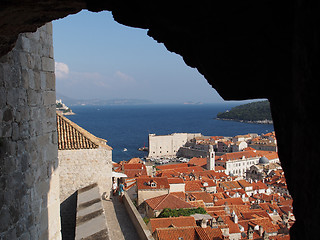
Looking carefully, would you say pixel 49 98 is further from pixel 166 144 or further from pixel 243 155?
pixel 166 144

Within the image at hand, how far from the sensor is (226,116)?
16088 centimetres

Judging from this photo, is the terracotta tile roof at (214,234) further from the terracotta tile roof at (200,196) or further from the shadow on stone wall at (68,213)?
the shadow on stone wall at (68,213)

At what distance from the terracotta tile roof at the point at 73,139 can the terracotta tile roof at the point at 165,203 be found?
721 inches

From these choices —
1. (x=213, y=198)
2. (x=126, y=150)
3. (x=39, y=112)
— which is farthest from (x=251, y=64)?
(x=126, y=150)

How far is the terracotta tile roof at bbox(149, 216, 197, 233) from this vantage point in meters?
22.2

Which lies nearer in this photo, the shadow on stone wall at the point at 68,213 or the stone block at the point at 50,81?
the stone block at the point at 50,81

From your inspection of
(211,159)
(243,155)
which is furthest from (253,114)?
(211,159)

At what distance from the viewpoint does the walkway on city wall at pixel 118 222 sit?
712cm

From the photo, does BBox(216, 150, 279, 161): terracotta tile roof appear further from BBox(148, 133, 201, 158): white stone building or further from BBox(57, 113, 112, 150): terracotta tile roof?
BBox(57, 113, 112, 150): terracotta tile roof

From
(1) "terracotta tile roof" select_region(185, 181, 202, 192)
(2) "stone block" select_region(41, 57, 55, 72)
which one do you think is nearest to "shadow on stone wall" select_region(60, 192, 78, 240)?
(2) "stone block" select_region(41, 57, 55, 72)

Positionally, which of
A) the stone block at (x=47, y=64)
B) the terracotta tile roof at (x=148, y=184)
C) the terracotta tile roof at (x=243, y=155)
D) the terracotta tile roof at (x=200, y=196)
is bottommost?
the terracotta tile roof at (x=200, y=196)

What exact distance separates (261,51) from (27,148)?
2.92 m

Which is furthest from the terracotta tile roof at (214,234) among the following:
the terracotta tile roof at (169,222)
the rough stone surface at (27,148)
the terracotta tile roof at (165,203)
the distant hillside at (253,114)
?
the distant hillside at (253,114)

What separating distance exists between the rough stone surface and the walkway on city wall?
2660 millimetres
